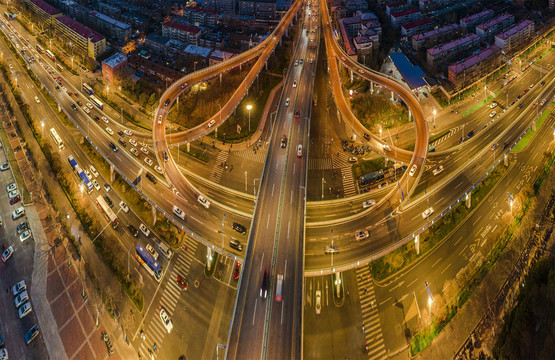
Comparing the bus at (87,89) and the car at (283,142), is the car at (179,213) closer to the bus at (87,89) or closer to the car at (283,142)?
the car at (283,142)

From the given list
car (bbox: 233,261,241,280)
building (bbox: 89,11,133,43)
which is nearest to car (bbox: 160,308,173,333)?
car (bbox: 233,261,241,280)

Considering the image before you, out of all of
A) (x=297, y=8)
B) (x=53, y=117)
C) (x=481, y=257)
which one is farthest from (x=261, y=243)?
(x=297, y=8)

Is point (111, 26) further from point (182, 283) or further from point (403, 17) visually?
point (182, 283)

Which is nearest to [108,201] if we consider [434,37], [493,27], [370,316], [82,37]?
[370,316]

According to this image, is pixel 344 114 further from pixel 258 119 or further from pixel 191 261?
pixel 191 261

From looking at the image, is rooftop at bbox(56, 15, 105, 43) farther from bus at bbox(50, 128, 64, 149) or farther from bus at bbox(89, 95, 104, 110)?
bus at bbox(50, 128, 64, 149)

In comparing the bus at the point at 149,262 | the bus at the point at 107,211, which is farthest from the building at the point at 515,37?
the bus at the point at 107,211
